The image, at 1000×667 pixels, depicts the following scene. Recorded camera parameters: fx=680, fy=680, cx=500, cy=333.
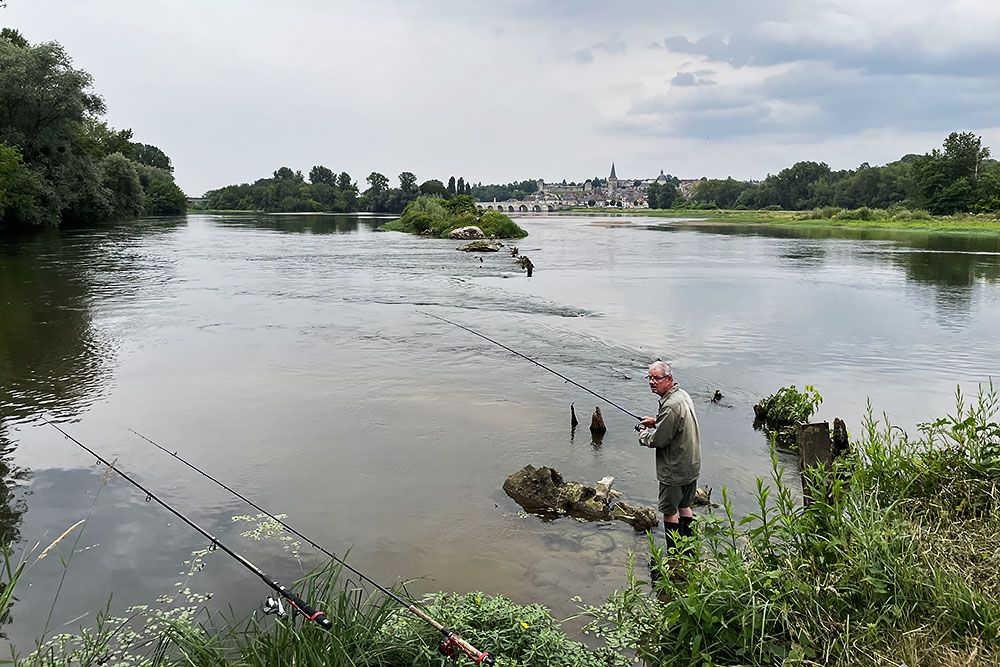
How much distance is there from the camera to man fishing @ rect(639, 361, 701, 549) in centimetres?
765

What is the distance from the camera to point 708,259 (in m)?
49.3

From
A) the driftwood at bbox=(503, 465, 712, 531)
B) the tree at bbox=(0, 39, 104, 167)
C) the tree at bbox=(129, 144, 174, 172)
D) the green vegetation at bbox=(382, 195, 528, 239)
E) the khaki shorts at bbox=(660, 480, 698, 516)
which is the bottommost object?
the driftwood at bbox=(503, 465, 712, 531)

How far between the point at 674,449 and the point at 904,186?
155 m

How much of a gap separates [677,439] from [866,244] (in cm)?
6489

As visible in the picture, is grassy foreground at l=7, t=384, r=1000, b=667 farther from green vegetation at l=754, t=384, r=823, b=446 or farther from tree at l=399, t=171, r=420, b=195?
tree at l=399, t=171, r=420, b=195

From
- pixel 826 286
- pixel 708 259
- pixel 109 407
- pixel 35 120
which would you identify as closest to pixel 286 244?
pixel 35 120

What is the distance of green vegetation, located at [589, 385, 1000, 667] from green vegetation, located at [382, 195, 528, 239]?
6393cm

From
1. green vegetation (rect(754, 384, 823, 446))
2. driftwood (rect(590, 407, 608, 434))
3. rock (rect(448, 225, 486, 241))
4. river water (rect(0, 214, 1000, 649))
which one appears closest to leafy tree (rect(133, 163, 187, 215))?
rock (rect(448, 225, 486, 241))

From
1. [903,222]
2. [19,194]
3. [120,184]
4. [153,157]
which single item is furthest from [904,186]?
[153,157]

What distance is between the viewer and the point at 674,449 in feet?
25.4

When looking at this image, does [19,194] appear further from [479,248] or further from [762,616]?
[762,616]

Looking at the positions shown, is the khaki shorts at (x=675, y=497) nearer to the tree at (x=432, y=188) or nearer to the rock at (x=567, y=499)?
the rock at (x=567, y=499)

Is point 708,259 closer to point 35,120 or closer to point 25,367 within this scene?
point 25,367

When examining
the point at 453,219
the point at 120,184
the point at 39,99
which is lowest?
the point at 453,219
